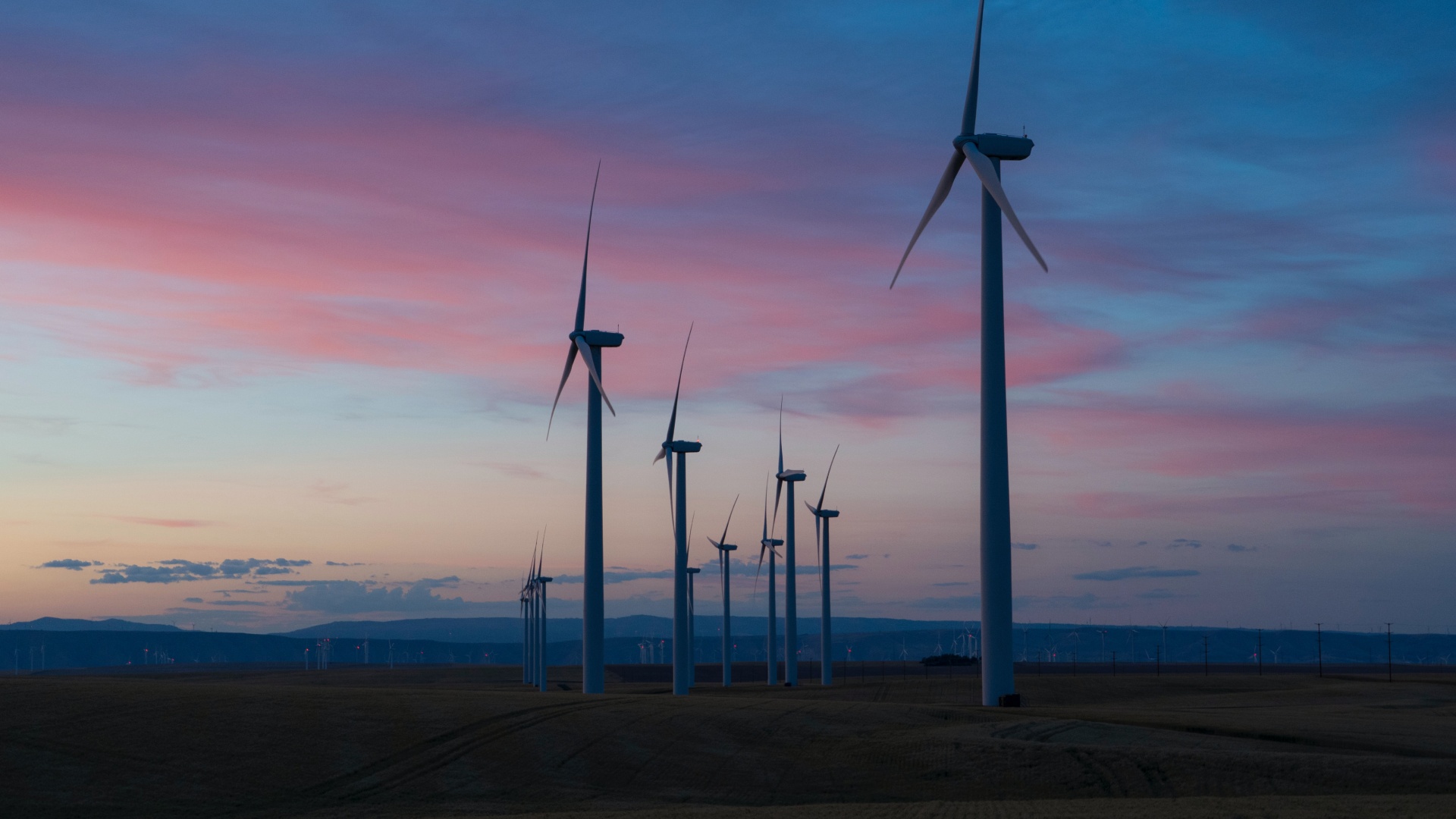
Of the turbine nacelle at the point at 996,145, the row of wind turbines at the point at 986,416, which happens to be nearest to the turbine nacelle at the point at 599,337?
the row of wind turbines at the point at 986,416

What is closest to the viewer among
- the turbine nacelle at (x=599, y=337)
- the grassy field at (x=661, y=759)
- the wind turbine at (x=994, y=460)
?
the grassy field at (x=661, y=759)

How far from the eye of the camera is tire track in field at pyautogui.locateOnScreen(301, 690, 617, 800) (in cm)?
4122

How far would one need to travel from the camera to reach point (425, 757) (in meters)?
45.9

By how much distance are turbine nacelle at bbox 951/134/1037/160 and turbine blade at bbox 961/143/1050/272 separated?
301 mm

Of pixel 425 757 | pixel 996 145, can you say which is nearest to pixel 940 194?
pixel 996 145

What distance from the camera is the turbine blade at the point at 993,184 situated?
5844 cm

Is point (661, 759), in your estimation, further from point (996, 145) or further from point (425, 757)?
point (996, 145)

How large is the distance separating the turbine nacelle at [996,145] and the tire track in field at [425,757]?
3438 cm

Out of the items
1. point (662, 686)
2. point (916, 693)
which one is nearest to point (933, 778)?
point (916, 693)

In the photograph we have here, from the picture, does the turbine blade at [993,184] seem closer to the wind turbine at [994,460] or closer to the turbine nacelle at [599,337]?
the wind turbine at [994,460]

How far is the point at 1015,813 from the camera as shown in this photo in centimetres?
3575

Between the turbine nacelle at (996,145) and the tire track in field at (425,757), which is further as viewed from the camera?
the turbine nacelle at (996,145)

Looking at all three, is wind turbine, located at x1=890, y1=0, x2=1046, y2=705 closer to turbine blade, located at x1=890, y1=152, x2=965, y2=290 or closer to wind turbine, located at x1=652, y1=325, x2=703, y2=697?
turbine blade, located at x1=890, y1=152, x2=965, y2=290

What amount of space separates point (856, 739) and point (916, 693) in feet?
216
